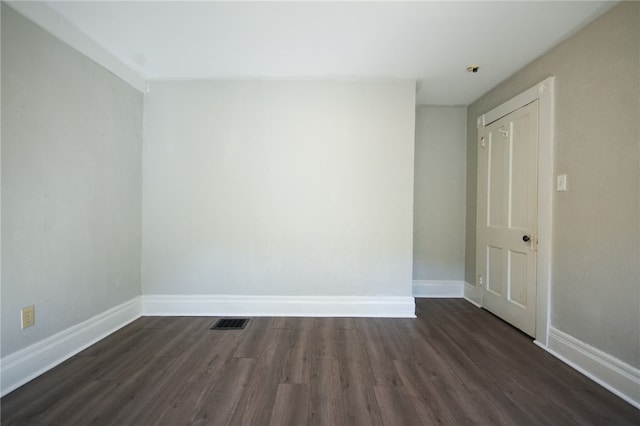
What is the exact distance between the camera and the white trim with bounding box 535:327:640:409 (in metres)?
1.48

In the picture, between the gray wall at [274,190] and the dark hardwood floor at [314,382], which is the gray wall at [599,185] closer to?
the dark hardwood floor at [314,382]

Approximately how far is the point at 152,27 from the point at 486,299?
4.04m

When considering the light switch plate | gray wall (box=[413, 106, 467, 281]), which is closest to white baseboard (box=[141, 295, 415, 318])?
gray wall (box=[413, 106, 467, 281])

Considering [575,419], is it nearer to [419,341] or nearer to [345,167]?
[419,341]

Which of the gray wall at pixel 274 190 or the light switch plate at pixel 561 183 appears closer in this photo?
the light switch plate at pixel 561 183

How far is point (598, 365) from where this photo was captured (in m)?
1.65

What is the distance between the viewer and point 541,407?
56.2 inches

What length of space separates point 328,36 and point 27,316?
2841 millimetres

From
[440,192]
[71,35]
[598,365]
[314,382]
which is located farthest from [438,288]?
[71,35]

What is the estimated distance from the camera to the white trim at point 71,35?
1605 millimetres

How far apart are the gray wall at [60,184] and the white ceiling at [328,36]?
0.39 metres

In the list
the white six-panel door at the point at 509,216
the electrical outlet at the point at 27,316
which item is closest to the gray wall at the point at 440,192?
the white six-panel door at the point at 509,216

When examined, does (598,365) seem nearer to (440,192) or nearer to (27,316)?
(440,192)

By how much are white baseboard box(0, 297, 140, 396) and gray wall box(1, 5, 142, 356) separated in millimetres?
56
